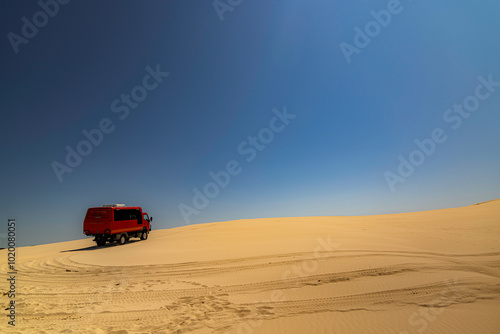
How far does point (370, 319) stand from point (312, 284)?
6.90ft

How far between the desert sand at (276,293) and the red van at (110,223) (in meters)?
5.70

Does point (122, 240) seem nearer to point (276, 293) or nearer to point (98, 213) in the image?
point (98, 213)

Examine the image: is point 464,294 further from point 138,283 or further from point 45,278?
point 45,278

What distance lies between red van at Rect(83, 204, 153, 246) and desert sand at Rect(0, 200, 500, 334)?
570 centimetres

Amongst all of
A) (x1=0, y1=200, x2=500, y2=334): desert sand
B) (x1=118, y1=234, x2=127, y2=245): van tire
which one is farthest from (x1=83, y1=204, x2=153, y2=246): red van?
(x1=0, y1=200, x2=500, y2=334): desert sand

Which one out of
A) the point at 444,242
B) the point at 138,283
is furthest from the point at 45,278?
the point at 444,242

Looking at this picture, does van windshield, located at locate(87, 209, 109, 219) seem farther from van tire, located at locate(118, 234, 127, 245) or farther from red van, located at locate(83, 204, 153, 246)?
van tire, located at locate(118, 234, 127, 245)

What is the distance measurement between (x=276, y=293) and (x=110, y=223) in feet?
49.9

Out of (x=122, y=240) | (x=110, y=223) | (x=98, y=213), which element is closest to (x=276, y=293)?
(x=110, y=223)

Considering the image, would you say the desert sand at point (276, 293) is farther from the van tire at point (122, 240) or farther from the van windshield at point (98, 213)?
the van tire at point (122, 240)

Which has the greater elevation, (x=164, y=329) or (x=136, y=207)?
(x=136, y=207)

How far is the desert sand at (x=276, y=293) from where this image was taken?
15.6 ft

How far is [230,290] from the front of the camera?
21.9ft

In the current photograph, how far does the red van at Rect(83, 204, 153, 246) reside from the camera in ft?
53.8
